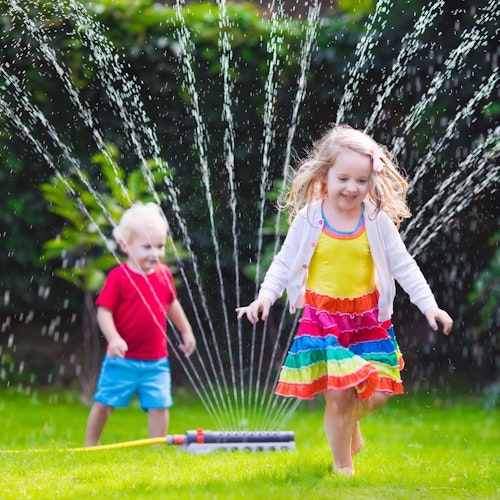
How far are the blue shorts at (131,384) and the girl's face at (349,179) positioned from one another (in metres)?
1.55

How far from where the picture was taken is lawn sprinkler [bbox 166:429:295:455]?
4.32m

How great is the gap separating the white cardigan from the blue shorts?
127cm

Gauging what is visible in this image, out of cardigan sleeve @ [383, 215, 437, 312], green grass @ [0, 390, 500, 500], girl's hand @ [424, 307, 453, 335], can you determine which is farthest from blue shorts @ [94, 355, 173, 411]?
girl's hand @ [424, 307, 453, 335]

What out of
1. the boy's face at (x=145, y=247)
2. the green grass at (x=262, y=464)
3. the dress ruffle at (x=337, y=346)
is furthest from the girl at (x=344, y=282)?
the boy's face at (x=145, y=247)

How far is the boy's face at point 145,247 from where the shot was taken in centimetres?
473

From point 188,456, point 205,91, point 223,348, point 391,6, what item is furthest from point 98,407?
point 391,6

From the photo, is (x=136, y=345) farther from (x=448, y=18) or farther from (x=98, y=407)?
(x=448, y=18)

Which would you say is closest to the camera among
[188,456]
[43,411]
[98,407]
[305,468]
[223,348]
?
[305,468]

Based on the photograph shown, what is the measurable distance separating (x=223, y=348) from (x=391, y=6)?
8.60 feet

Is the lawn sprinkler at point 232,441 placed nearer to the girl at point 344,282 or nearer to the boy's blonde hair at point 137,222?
the girl at point 344,282

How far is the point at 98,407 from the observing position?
470 centimetres

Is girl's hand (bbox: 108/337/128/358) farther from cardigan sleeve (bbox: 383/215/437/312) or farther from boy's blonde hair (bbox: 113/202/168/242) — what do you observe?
cardigan sleeve (bbox: 383/215/437/312)

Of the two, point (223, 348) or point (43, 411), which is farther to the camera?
point (223, 348)

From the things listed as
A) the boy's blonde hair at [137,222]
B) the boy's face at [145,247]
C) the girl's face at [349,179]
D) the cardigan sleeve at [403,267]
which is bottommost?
the cardigan sleeve at [403,267]
